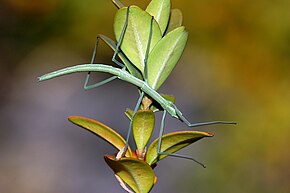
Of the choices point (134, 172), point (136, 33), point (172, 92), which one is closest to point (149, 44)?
point (136, 33)

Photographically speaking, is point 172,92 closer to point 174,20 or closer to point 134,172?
point 174,20

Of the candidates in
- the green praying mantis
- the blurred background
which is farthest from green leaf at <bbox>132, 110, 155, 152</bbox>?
the blurred background

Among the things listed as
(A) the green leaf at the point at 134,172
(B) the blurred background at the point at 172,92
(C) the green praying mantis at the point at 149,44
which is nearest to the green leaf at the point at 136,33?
(C) the green praying mantis at the point at 149,44

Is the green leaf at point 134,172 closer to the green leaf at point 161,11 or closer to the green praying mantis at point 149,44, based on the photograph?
the green praying mantis at point 149,44

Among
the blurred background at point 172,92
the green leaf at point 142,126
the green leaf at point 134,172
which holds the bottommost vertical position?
the blurred background at point 172,92

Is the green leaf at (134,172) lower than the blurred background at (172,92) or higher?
higher

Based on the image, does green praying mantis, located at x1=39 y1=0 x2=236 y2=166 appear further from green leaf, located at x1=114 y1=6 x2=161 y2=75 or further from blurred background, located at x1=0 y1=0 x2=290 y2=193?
blurred background, located at x1=0 y1=0 x2=290 y2=193
